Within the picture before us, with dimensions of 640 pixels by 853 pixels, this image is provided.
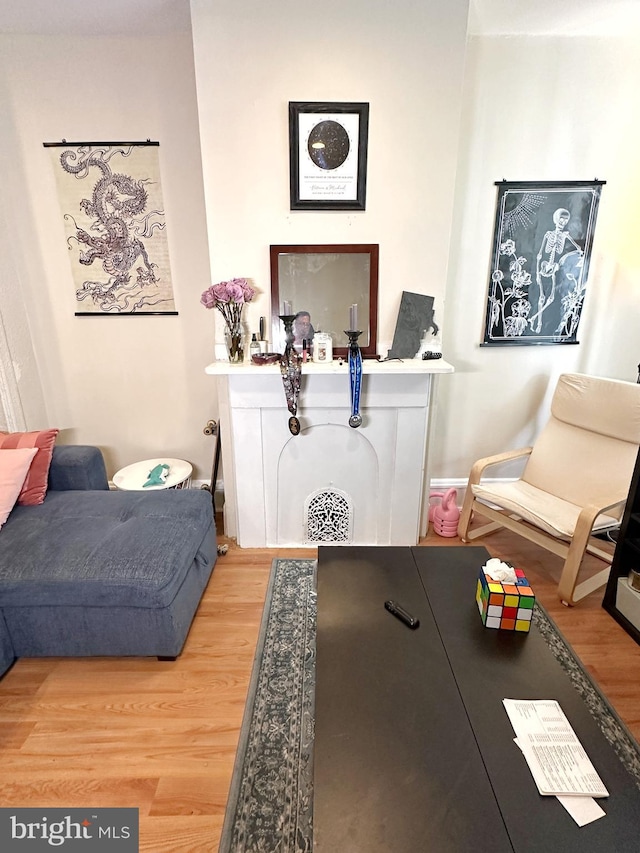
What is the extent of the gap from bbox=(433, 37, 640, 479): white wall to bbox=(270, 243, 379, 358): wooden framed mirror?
2.03 feet

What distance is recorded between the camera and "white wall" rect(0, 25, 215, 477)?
2.21 meters

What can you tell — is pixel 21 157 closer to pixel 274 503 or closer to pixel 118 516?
pixel 118 516

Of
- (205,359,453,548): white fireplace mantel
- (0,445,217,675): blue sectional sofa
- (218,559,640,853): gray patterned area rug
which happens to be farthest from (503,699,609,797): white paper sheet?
(205,359,453,548): white fireplace mantel

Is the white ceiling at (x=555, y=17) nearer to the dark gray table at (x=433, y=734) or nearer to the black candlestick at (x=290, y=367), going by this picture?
the black candlestick at (x=290, y=367)

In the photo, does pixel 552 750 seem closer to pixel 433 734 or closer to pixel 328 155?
pixel 433 734

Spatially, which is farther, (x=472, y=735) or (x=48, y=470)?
(x=48, y=470)

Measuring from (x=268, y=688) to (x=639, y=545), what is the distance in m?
1.64

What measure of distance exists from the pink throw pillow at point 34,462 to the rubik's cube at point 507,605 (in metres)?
1.93

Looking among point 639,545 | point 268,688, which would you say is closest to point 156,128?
point 268,688

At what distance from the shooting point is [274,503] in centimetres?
243

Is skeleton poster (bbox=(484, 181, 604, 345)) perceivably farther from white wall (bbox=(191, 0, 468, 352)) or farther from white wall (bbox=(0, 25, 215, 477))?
white wall (bbox=(0, 25, 215, 477))

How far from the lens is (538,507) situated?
221 cm

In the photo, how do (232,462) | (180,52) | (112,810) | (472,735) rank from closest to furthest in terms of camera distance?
(472,735) → (112,810) → (180,52) → (232,462)

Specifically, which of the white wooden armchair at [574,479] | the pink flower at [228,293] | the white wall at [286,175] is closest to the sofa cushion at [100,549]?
the white wall at [286,175]
